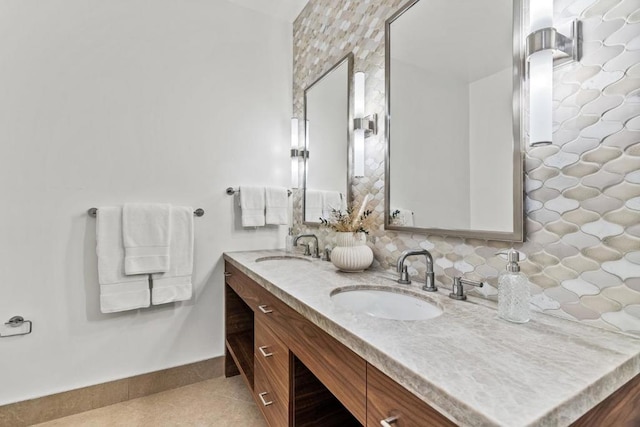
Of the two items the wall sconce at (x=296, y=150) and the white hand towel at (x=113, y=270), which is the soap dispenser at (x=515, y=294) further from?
the white hand towel at (x=113, y=270)

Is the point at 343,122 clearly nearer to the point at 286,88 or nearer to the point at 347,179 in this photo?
the point at 347,179

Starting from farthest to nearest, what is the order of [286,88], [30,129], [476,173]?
1. [286,88]
2. [30,129]
3. [476,173]

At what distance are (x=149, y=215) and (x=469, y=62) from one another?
69.8 inches

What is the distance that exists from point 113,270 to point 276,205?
1.04 m

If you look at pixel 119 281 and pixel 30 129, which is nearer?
pixel 30 129

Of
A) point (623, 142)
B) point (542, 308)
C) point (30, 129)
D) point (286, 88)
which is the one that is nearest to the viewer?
point (623, 142)

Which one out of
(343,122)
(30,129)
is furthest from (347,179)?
(30,129)

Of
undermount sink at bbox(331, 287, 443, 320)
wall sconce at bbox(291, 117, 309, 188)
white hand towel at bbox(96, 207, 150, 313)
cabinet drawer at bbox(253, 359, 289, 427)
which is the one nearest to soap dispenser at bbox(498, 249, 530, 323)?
undermount sink at bbox(331, 287, 443, 320)

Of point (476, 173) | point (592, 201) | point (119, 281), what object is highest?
point (476, 173)

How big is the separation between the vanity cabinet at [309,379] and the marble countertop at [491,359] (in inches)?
1.7

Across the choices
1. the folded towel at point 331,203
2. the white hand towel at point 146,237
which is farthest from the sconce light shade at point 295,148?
the white hand towel at point 146,237

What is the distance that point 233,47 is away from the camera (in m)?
2.14

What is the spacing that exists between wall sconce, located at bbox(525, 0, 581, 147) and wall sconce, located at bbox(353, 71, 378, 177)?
0.74 m

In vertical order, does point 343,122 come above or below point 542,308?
above
